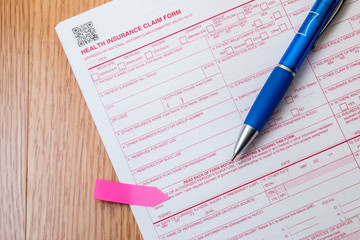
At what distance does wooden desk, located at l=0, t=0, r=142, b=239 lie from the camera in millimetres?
489

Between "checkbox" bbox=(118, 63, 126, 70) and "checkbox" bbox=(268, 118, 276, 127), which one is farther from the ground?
"checkbox" bbox=(118, 63, 126, 70)

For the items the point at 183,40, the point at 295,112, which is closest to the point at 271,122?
the point at 295,112

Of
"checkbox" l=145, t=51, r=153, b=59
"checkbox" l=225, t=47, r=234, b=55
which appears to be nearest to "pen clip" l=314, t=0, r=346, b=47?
"checkbox" l=225, t=47, r=234, b=55

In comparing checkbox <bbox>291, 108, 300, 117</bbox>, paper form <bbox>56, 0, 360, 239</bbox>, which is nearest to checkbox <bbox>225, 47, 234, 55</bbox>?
paper form <bbox>56, 0, 360, 239</bbox>

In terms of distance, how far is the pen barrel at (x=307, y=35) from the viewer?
48cm

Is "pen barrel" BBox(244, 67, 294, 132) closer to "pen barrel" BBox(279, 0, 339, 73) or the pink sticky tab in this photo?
"pen barrel" BBox(279, 0, 339, 73)

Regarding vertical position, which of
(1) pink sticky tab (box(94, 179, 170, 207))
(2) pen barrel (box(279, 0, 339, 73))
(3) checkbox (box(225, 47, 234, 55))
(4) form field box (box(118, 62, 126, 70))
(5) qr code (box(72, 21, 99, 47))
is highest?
(5) qr code (box(72, 21, 99, 47))

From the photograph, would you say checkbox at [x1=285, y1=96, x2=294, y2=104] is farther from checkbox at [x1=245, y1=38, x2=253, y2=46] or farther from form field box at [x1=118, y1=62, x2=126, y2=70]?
form field box at [x1=118, y1=62, x2=126, y2=70]

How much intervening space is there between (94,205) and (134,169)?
7cm

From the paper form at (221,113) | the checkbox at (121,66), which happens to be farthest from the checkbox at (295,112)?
the checkbox at (121,66)

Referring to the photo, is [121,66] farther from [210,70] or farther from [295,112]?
[295,112]

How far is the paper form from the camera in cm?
48

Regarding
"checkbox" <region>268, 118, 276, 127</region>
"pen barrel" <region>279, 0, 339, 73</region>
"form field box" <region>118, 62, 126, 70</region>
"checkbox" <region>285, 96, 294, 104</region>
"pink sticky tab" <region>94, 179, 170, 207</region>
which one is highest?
"form field box" <region>118, 62, 126, 70</region>

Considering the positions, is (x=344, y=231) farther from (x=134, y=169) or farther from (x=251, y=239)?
(x=134, y=169)
